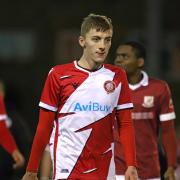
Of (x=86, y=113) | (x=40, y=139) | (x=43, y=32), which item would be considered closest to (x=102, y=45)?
(x=86, y=113)

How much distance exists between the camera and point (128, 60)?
36.0 ft

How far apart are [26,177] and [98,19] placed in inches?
56.9

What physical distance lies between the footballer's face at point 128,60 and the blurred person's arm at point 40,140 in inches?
77.0

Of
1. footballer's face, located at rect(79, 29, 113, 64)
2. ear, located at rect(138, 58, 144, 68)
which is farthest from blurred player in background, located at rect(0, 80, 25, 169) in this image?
footballer's face, located at rect(79, 29, 113, 64)

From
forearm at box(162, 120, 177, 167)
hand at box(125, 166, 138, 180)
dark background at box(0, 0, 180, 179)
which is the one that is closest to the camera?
hand at box(125, 166, 138, 180)

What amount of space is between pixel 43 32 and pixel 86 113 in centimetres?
1808

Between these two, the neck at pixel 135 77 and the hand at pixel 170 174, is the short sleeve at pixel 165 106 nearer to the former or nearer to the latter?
the neck at pixel 135 77

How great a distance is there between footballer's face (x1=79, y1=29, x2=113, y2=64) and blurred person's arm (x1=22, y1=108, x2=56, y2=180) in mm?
582

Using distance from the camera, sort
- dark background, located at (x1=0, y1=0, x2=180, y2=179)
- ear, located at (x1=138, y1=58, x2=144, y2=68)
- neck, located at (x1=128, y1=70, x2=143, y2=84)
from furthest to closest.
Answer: dark background, located at (x1=0, y1=0, x2=180, y2=179) < ear, located at (x1=138, y1=58, x2=144, y2=68) < neck, located at (x1=128, y1=70, x2=143, y2=84)

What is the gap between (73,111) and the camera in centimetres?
912

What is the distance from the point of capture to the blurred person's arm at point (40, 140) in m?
9.02

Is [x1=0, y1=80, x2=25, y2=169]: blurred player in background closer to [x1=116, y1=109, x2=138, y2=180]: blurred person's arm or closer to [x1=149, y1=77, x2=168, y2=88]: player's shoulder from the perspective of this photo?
[x1=149, y1=77, x2=168, y2=88]: player's shoulder

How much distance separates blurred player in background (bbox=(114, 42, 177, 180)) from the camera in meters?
10.7

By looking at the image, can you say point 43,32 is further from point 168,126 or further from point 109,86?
point 109,86
